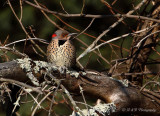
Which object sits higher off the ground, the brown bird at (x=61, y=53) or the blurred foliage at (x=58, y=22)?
the blurred foliage at (x=58, y=22)

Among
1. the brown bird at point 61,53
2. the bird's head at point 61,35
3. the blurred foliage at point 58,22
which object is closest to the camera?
the brown bird at point 61,53

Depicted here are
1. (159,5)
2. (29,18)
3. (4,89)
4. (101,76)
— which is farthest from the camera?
(29,18)

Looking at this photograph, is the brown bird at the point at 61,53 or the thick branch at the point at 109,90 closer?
the thick branch at the point at 109,90

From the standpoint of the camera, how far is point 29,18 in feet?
16.4

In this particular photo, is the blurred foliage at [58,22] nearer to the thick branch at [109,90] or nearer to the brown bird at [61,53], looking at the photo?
the brown bird at [61,53]

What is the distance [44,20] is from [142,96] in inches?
107

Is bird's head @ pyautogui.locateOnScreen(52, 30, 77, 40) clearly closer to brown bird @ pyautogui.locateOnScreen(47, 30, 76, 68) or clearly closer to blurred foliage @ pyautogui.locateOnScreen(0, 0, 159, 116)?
brown bird @ pyautogui.locateOnScreen(47, 30, 76, 68)

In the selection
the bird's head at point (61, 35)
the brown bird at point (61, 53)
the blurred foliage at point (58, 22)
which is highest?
the blurred foliage at point (58, 22)

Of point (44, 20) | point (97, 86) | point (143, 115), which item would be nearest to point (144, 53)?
point (143, 115)

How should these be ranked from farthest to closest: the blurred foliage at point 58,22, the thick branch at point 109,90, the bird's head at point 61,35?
the blurred foliage at point 58,22, the bird's head at point 61,35, the thick branch at point 109,90

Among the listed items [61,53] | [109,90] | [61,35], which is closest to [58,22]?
[61,35]

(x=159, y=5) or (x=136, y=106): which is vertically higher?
(x=159, y=5)

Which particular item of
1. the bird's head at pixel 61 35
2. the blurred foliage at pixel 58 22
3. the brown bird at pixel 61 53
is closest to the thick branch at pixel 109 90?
the brown bird at pixel 61 53

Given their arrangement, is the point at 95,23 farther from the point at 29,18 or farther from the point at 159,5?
the point at 159,5
